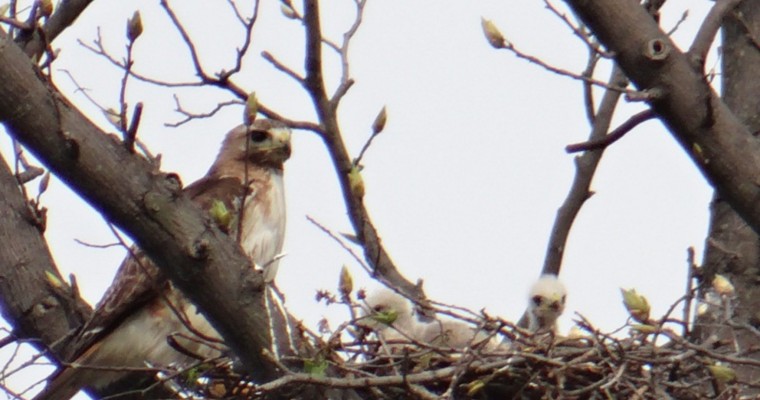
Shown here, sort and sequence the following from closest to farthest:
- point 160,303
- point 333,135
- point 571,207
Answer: point 333,135 → point 160,303 → point 571,207

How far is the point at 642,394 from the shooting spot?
444cm

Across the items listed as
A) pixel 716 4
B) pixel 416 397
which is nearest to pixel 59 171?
pixel 416 397

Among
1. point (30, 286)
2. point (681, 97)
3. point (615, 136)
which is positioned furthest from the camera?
point (30, 286)

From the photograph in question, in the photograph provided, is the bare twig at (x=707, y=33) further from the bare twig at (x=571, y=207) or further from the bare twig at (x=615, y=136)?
the bare twig at (x=571, y=207)

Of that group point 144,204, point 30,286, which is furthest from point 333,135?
point 144,204

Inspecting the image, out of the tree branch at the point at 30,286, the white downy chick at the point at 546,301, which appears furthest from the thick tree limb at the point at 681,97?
the tree branch at the point at 30,286

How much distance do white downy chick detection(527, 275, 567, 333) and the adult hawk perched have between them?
1.22 m

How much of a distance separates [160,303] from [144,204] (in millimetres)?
2114

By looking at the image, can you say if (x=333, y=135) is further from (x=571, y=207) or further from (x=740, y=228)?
(x=740, y=228)

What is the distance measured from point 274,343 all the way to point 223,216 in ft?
1.41

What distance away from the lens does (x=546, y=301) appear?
6.29 metres

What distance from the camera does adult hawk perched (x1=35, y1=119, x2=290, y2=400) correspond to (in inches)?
219

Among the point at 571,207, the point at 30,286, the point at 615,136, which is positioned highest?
the point at 571,207

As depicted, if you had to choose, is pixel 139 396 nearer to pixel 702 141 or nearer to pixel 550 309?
pixel 550 309
